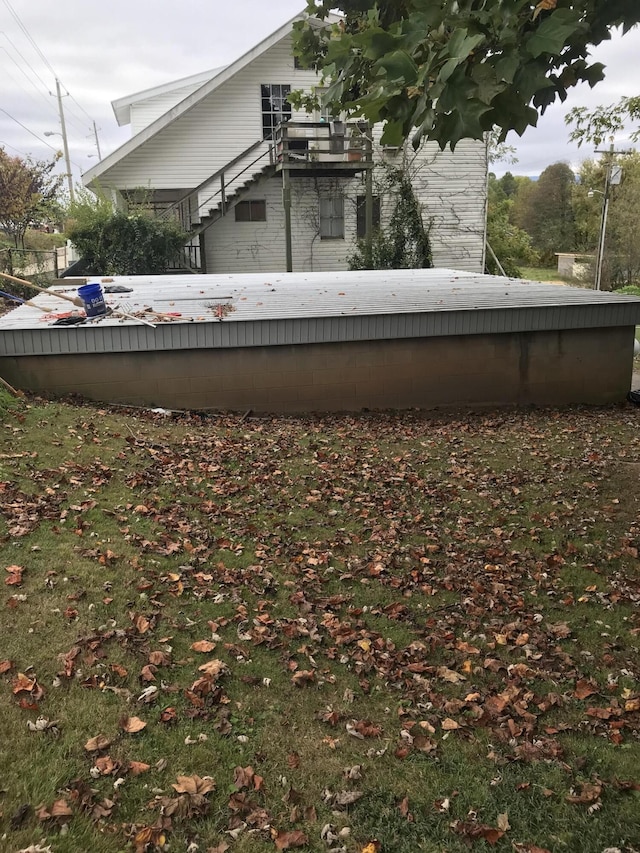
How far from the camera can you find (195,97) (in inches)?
742

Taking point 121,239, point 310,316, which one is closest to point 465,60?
point 310,316

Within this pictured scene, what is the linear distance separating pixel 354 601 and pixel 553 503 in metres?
2.40

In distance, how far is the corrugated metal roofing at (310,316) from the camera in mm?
7887

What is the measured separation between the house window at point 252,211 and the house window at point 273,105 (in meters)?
1.93

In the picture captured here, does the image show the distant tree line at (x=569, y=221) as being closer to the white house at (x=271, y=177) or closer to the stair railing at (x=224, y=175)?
the white house at (x=271, y=177)

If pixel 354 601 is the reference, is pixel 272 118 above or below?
above

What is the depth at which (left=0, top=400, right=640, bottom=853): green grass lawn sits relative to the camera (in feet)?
8.45

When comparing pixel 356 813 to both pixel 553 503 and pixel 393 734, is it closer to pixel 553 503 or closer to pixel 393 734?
pixel 393 734

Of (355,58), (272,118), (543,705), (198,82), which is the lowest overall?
(543,705)

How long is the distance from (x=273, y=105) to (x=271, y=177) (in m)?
2.30

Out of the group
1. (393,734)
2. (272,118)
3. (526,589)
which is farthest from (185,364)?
(272,118)

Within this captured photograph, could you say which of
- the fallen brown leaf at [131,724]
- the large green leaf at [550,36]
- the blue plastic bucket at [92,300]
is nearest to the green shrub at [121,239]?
the blue plastic bucket at [92,300]

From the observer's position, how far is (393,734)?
122 inches

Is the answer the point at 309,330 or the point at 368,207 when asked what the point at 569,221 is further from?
the point at 309,330
